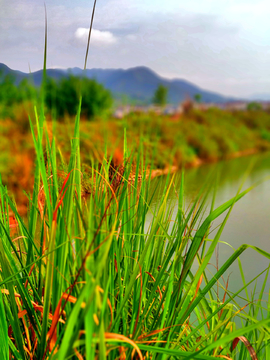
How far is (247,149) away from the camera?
2.46 m

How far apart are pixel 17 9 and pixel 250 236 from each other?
3.48 ft

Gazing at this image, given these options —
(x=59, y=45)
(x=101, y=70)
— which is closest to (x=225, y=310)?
(x=101, y=70)

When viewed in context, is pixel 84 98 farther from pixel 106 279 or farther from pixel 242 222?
pixel 106 279

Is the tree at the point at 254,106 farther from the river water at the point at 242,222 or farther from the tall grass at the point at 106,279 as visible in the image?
the tall grass at the point at 106,279

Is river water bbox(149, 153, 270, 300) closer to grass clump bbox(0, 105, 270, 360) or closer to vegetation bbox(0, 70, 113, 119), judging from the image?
grass clump bbox(0, 105, 270, 360)

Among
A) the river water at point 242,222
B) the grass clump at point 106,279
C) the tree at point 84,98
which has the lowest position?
the river water at point 242,222

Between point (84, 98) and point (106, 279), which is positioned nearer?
point (106, 279)

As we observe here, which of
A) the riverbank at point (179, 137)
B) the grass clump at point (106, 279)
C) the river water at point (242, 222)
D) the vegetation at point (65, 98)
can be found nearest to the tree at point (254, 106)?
the riverbank at point (179, 137)

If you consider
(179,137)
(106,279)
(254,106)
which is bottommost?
(106,279)

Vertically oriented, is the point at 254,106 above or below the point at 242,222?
above

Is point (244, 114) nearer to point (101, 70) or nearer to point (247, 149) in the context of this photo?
point (247, 149)

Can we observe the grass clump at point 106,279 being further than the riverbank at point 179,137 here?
No

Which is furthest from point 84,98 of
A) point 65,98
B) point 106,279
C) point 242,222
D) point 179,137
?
point 106,279

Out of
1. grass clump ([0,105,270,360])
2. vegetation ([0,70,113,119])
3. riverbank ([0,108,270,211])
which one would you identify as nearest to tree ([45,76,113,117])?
vegetation ([0,70,113,119])
